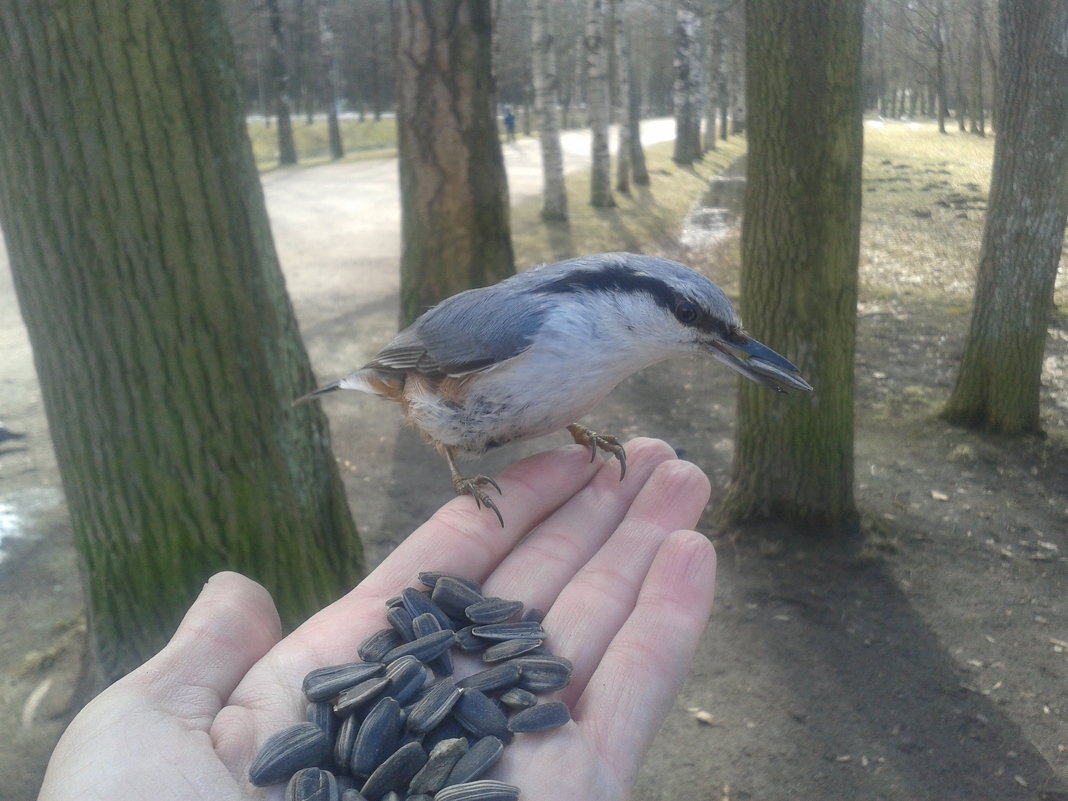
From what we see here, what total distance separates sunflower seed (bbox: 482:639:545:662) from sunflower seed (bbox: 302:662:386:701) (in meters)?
0.26

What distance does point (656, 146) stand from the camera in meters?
25.3

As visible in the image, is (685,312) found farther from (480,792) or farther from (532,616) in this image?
(480,792)

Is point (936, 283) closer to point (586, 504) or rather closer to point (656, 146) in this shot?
point (586, 504)

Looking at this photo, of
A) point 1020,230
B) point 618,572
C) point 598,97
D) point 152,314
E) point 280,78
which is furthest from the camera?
point 280,78

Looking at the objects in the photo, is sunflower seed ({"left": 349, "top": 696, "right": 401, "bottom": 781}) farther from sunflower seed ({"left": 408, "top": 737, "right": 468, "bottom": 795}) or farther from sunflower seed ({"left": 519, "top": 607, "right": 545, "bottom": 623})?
sunflower seed ({"left": 519, "top": 607, "right": 545, "bottom": 623})

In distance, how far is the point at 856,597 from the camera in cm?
411

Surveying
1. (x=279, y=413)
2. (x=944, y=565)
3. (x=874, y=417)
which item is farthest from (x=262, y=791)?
(x=874, y=417)

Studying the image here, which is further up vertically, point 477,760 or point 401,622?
point 401,622

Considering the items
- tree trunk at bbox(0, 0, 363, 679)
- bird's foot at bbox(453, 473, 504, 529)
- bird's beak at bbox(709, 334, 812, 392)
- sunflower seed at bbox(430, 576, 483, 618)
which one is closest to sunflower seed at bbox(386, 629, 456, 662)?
sunflower seed at bbox(430, 576, 483, 618)

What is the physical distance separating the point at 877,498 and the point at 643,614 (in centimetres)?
339

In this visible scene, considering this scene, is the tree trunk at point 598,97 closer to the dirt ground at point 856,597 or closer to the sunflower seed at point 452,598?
the dirt ground at point 856,597

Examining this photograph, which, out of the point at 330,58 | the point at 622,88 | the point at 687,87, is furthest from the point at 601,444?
the point at 330,58

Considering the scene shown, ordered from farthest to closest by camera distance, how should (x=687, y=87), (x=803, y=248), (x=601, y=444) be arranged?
1. (x=687, y=87)
2. (x=803, y=248)
3. (x=601, y=444)

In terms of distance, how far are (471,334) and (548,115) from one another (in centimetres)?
1127
